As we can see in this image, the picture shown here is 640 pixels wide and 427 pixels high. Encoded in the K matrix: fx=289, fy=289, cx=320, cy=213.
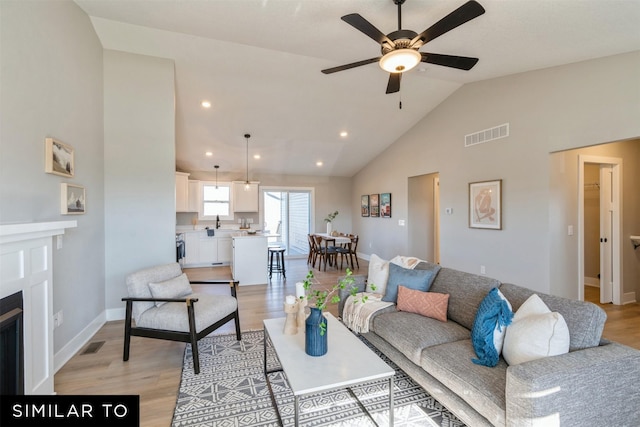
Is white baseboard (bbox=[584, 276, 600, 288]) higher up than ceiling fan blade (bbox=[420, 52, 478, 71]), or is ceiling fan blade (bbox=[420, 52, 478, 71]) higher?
ceiling fan blade (bbox=[420, 52, 478, 71])

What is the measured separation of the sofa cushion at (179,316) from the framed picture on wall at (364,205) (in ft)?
19.1

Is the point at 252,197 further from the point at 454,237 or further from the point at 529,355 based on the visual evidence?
the point at 529,355

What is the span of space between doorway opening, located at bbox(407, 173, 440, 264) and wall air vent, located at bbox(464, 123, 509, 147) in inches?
59.8

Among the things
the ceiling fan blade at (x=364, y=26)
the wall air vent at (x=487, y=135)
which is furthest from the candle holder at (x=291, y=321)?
the wall air vent at (x=487, y=135)

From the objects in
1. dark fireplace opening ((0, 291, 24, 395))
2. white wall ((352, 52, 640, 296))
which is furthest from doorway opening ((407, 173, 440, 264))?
dark fireplace opening ((0, 291, 24, 395))

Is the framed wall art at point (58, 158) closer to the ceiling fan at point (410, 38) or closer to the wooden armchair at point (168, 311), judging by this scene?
the wooden armchair at point (168, 311)

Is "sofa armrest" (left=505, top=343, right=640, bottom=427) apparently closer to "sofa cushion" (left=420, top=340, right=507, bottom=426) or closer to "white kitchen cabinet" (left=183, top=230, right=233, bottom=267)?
"sofa cushion" (left=420, top=340, right=507, bottom=426)

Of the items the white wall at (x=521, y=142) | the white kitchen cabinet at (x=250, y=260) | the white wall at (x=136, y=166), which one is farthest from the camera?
the white kitchen cabinet at (x=250, y=260)

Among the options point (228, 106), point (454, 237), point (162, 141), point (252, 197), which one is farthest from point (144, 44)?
point (454, 237)

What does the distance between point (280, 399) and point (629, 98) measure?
4428 millimetres

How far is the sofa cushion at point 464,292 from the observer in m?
2.25

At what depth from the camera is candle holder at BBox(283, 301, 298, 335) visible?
6.96 feet

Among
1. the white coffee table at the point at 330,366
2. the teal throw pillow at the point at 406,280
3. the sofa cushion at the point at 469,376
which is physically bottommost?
the sofa cushion at the point at 469,376

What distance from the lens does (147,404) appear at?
6.63ft
